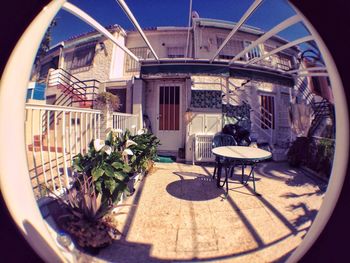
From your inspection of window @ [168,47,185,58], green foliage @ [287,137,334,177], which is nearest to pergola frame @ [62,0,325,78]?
window @ [168,47,185,58]

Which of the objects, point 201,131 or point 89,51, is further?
point 201,131

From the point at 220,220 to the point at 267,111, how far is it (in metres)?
0.73

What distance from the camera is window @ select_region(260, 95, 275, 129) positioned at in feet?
3.15

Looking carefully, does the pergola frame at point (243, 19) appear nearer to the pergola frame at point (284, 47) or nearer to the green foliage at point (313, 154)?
the pergola frame at point (284, 47)

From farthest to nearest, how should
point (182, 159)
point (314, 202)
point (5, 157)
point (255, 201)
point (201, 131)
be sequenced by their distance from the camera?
point (182, 159) < point (201, 131) < point (255, 201) < point (314, 202) < point (5, 157)

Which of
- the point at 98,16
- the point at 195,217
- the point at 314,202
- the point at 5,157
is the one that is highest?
the point at 98,16

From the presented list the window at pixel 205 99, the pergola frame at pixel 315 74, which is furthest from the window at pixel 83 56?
the pergola frame at pixel 315 74

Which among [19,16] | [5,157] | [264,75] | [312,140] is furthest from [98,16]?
[312,140]

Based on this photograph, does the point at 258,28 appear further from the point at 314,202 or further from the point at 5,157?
the point at 5,157

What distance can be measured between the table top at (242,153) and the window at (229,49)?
0.64m

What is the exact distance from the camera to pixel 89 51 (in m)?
0.91

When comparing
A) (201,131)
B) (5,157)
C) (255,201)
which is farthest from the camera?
(201,131)

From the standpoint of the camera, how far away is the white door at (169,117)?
1.06 m

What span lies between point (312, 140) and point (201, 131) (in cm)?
60
